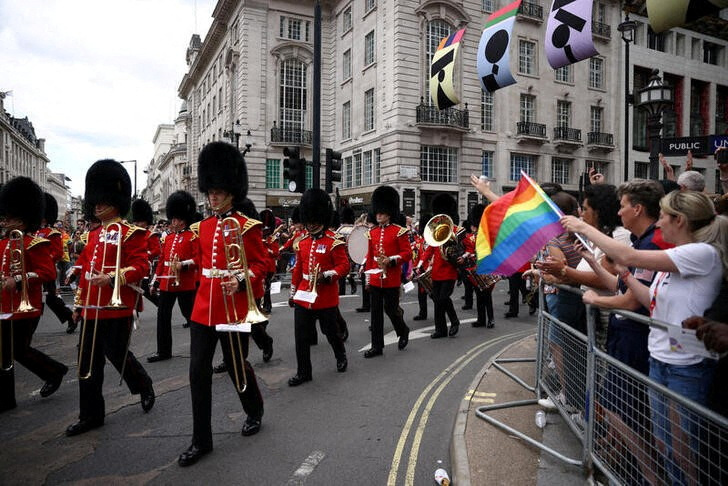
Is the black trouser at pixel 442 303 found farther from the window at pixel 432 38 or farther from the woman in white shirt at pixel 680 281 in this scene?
the window at pixel 432 38

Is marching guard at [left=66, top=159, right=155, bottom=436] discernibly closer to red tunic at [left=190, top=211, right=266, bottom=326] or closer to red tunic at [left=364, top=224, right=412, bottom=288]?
red tunic at [left=190, top=211, right=266, bottom=326]

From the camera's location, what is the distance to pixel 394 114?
84.4 ft

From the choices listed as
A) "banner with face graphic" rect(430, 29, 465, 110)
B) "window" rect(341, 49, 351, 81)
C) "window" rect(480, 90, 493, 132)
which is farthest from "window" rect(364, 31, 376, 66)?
"banner with face graphic" rect(430, 29, 465, 110)

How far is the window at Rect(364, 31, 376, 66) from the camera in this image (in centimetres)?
2842

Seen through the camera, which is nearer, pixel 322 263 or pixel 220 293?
pixel 220 293

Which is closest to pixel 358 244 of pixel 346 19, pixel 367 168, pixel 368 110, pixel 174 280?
pixel 174 280

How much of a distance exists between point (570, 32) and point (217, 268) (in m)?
5.33

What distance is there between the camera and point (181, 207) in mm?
7496

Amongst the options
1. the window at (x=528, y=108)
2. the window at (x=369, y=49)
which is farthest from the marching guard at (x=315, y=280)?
the window at (x=528, y=108)

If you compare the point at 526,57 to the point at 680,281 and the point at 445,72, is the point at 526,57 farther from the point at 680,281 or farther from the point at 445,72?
the point at 680,281

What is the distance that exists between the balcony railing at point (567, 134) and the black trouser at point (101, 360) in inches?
1203

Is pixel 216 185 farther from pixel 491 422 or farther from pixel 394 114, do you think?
pixel 394 114

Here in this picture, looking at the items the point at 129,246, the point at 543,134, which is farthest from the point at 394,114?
the point at 129,246

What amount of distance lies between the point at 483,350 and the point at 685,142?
5028 millimetres
